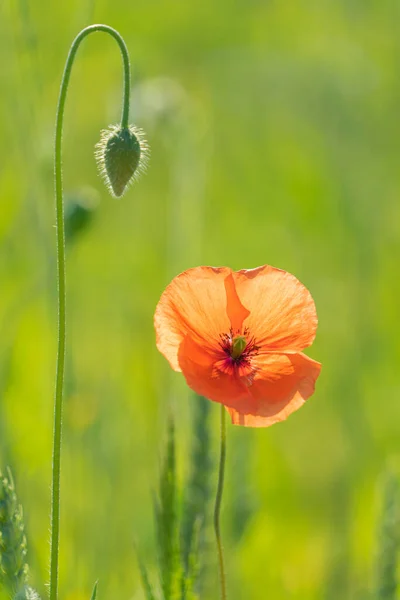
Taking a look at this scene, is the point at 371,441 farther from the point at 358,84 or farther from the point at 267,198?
the point at 267,198

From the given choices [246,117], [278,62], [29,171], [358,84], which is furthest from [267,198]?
[29,171]

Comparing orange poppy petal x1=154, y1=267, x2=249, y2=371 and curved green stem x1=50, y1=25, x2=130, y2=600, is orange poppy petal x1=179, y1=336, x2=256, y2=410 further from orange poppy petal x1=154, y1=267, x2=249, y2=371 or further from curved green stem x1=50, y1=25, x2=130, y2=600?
curved green stem x1=50, y1=25, x2=130, y2=600

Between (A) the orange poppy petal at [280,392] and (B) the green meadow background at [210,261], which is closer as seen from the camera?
(A) the orange poppy petal at [280,392]

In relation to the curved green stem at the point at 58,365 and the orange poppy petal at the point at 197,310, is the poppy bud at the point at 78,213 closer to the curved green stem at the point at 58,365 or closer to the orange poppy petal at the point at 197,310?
the orange poppy petal at the point at 197,310

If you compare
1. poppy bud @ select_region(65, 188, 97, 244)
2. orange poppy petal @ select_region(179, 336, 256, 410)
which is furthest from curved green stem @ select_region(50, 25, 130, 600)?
poppy bud @ select_region(65, 188, 97, 244)

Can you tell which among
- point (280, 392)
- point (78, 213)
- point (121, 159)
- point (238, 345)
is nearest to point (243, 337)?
point (238, 345)

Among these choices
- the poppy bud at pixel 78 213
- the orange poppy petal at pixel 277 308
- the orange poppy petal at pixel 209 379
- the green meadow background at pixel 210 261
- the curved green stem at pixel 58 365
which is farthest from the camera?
the green meadow background at pixel 210 261

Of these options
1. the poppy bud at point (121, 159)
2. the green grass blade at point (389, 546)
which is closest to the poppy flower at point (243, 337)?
the poppy bud at point (121, 159)
